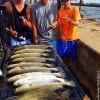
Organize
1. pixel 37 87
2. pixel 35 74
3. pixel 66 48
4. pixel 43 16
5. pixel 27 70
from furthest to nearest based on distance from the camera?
1. pixel 66 48
2. pixel 43 16
3. pixel 27 70
4. pixel 35 74
5. pixel 37 87

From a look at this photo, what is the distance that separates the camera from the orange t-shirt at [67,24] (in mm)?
8079

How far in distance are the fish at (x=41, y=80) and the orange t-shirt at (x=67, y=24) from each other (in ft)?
8.19

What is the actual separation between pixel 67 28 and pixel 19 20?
1124 mm

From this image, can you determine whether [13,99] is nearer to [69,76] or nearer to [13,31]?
[69,76]

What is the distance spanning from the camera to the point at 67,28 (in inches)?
326

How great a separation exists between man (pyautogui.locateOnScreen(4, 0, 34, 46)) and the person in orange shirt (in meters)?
0.72

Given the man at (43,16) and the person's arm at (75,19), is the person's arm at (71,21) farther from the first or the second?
the man at (43,16)

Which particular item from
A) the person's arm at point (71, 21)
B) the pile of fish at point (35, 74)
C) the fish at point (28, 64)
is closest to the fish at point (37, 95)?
the pile of fish at point (35, 74)

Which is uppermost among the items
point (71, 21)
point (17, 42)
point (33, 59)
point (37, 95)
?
point (71, 21)

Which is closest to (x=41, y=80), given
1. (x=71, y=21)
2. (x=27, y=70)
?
(x=27, y=70)

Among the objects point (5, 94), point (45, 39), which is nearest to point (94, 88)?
point (45, 39)

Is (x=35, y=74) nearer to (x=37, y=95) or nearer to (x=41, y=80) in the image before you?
(x=41, y=80)

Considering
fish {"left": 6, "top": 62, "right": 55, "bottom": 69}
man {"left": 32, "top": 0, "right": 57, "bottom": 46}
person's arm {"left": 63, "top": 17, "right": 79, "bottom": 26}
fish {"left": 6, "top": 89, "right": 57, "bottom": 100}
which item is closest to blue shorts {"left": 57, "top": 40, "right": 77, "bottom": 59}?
man {"left": 32, "top": 0, "right": 57, "bottom": 46}

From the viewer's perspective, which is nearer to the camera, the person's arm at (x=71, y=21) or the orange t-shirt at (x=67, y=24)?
the person's arm at (x=71, y=21)
